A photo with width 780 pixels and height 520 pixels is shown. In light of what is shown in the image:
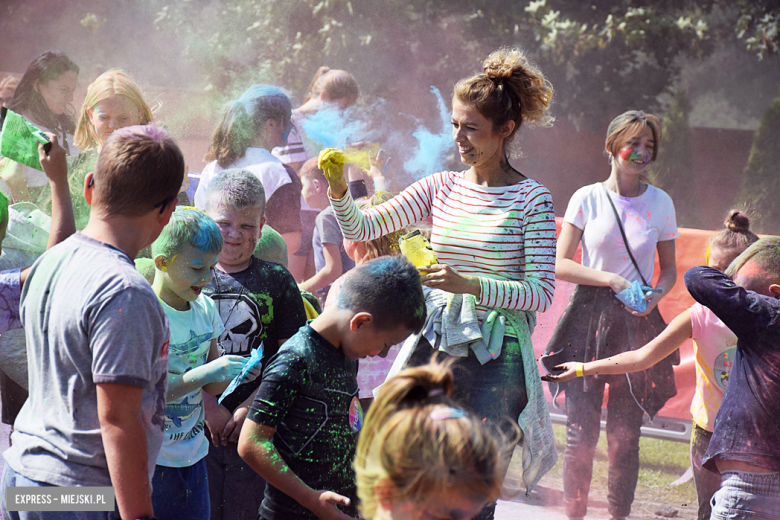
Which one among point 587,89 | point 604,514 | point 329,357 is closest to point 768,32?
point 587,89

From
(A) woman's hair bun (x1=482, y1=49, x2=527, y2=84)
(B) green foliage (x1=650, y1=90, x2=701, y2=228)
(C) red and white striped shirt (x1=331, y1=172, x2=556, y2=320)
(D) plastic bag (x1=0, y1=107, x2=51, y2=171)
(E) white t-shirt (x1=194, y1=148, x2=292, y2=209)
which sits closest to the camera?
(D) plastic bag (x1=0, y1=107, x2=51, y2=171)

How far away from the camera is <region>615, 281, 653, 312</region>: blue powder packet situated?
3.61 m

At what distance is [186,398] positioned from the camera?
215cm

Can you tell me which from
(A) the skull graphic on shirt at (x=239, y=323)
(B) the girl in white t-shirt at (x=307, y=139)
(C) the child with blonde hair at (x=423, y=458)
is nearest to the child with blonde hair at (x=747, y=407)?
(C) the child with blonde hair at (x=423, y=458)

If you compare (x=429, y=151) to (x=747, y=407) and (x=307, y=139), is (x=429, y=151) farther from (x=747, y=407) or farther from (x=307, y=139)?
(x=747, y=407)

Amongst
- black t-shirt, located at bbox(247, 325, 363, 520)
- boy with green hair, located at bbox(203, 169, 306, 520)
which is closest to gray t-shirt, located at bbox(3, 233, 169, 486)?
black t-shirt, located at bbox(247, 325, 363, 520)

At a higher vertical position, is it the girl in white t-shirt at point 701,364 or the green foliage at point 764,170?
the green foliage at point 764,170

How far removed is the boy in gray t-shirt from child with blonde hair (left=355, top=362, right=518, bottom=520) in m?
0.47

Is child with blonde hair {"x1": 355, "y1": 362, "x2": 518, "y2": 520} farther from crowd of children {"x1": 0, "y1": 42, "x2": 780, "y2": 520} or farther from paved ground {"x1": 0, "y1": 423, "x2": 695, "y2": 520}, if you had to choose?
paved ground {"x1": 0, "y1": 423, "x2": 695, "y2": 520}

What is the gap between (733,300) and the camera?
228 cm

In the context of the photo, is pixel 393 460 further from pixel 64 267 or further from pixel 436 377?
pixel 64 267

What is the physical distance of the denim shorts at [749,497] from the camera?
2219 millimetres

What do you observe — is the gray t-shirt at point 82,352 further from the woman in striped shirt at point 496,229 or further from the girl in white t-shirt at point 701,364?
the girl in white t-shirt at point 701,364

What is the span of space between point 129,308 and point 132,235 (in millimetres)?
189
